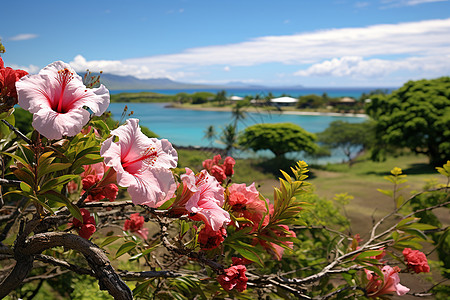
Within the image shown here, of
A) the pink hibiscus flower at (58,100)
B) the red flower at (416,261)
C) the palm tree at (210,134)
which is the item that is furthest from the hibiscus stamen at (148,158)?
the palm tree at (210,134)

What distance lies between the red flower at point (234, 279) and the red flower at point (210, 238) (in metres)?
0.09

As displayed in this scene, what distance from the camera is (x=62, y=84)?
76 cm

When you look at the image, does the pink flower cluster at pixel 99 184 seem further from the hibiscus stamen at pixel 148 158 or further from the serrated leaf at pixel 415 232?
the serrated leaf at pixel 415 232

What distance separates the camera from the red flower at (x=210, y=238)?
0.91 metres

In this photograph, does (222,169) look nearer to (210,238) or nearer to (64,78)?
(210,238)

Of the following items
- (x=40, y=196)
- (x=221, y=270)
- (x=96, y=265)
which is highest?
(x=40, y=196)

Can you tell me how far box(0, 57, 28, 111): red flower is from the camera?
2.52 feet

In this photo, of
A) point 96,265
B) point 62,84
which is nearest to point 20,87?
point 62,84

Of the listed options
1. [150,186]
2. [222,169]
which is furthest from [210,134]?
[150,186]

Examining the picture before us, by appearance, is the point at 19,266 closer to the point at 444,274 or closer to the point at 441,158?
the point at 444,274

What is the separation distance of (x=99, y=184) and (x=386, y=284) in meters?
1.12

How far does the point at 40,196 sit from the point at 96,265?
184 mm

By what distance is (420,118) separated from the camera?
47.1 feet

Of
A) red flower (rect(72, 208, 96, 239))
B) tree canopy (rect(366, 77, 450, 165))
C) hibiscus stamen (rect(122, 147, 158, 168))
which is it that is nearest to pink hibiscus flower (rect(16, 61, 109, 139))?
hibiscus stamen (rect(122, 147, 158, 168))
